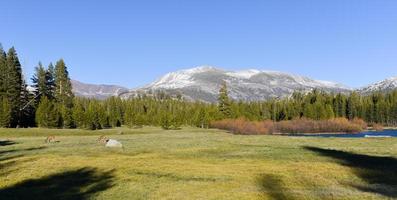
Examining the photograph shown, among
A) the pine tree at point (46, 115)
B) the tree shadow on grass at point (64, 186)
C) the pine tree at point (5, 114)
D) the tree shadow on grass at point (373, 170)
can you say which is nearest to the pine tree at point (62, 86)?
the pine tree at point (46, 115)

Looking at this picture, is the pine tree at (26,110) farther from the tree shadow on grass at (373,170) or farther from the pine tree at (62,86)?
the tree shadow on grass at (373,170)

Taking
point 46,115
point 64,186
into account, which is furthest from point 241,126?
point 64,186

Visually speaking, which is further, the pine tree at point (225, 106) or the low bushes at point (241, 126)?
the pine tree at point (225, 106)

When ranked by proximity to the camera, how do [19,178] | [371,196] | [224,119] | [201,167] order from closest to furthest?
[371,196], [19,178], [201,167], [224,119]

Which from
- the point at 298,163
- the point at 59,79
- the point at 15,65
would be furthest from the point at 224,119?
the point at 298,163

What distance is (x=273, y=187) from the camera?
97.7ft

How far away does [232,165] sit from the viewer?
135ft

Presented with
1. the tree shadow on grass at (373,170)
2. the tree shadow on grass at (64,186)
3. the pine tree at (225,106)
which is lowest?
the tree shadow on grass at (64,186)

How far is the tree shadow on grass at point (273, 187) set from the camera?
1039 inches

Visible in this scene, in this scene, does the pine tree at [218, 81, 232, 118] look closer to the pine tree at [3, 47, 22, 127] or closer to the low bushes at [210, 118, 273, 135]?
the low bushes at [210, 118, 273, 135]

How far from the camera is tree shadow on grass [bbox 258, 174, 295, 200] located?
26.4 metres

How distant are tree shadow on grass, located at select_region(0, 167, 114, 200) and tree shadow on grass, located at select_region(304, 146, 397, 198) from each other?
56.5 ft

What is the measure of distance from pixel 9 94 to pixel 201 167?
101m

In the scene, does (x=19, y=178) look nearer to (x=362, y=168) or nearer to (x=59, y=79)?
(x=362, y=168)
